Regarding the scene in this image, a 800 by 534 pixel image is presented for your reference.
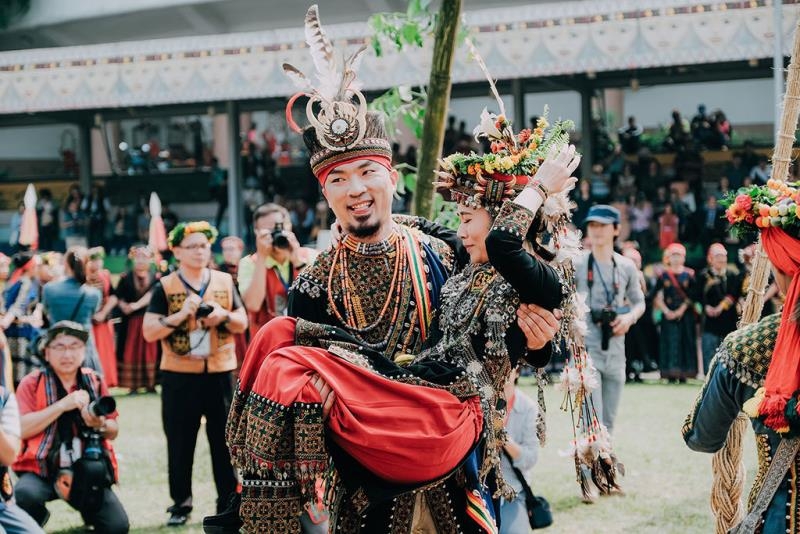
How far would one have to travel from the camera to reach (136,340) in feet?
44.5

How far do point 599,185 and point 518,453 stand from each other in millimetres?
12035

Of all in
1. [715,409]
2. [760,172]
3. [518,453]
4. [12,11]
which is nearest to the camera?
[715,409]

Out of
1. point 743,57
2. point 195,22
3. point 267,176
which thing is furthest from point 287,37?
point 195,22

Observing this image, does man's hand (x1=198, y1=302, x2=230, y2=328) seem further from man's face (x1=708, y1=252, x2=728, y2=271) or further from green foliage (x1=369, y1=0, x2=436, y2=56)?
man's face (x1=708, y1=252, x2=728, y2=271)

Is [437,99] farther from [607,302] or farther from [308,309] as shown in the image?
[607,302]

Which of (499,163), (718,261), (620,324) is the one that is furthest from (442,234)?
(718,261)

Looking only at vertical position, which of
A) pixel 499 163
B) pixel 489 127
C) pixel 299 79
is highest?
pixel 299 79

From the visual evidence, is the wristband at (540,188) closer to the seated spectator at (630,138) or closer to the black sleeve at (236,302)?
the black sleeve at (236,302)

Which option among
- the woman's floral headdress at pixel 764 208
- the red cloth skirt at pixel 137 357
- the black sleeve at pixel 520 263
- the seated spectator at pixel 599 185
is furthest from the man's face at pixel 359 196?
the seated spectator at pixel 599 185

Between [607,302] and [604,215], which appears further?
[607,302]

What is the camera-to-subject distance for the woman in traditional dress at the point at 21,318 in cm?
1111

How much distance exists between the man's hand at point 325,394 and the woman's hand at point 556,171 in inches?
37.6

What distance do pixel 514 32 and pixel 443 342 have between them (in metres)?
12.0

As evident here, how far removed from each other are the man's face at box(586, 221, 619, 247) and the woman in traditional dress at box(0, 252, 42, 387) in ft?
19.1
